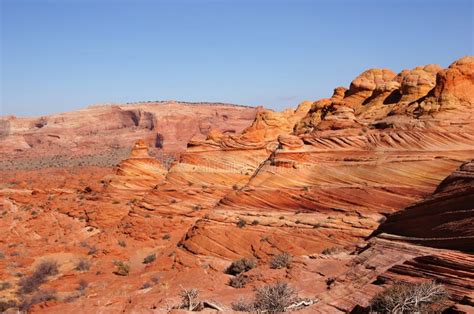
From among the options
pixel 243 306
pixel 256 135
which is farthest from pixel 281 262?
pixel 256 135

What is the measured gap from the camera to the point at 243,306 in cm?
1070

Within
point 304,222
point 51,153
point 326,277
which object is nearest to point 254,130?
point 304,222

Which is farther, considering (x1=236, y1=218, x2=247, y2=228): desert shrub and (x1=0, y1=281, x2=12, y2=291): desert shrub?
(x1=236, y1=218, x2=247, y2=228): desert shrub

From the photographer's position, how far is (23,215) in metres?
30.3

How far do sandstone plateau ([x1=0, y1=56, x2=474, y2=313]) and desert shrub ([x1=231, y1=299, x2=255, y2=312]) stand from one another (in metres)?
0.17

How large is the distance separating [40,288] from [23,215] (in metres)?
14.4

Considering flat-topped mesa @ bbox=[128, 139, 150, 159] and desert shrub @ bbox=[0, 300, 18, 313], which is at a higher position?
flat-topped mesa @ bbox=[128, 139, 150, 159]

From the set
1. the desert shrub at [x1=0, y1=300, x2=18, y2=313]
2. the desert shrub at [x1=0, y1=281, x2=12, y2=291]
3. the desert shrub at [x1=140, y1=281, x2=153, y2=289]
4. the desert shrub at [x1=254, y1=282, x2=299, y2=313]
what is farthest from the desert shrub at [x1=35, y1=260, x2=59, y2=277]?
the desert shrub at [x1=254, y1=282, x2=299, y2=313]

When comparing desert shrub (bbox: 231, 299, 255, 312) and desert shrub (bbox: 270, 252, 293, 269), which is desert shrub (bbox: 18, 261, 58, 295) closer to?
desert shrub (bbox: 270, 252, 293, 269)

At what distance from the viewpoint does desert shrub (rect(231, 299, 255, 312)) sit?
10594mm

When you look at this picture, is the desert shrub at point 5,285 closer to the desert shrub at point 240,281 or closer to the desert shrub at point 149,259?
the desert shrub at point 149,259

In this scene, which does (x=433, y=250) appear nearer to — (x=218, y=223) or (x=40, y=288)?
(x=218, y=223)

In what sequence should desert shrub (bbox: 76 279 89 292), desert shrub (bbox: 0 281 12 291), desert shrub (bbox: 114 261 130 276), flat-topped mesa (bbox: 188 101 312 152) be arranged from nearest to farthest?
desert shrub (bbox: 76 279 89 292) → desert shrub (bbox: 0 281 12 291) → desert shrub (bbox: 114 261 130 276) → flat-topped mesa (bbox: 188 101 312 152)

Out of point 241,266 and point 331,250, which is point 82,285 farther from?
point 331,250
